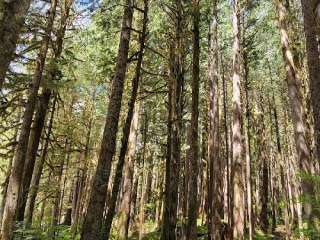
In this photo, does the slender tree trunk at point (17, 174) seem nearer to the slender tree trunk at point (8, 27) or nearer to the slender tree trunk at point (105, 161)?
the slender tree trunk at point (105, 161)

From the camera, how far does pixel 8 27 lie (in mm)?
2936

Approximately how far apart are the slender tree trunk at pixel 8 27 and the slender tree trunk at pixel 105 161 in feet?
18.0

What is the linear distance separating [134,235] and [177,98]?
13372mm

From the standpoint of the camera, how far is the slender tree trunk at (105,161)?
788cm

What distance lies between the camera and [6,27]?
9.61 ft

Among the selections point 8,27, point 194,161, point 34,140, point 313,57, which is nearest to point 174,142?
point 194,161

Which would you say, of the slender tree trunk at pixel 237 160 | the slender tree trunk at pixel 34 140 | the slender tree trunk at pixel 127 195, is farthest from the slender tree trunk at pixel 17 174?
the slender tree trunk at pixel 237 160

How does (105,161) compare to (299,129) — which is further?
(299,129)

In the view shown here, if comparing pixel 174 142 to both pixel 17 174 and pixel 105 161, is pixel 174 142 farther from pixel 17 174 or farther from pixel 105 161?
pixel 17 174

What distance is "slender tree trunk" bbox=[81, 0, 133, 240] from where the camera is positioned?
25.8 feet

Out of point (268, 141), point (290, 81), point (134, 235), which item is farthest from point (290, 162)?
point (290, 81)

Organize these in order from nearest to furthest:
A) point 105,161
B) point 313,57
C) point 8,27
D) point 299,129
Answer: point 8,27
point 105,161
point 313,57
point 299,129

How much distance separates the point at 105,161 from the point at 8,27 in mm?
5668

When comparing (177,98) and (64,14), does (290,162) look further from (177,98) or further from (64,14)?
(64,14)
